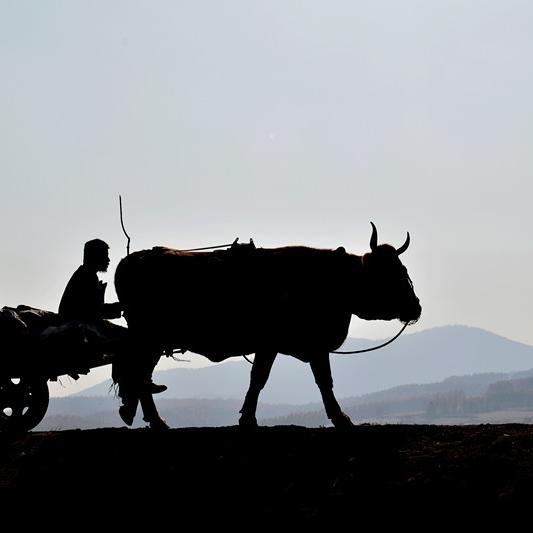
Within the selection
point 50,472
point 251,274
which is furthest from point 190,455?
point 251,274

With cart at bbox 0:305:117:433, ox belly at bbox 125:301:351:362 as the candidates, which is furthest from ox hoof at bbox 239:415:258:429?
cart at bbox 0:305:117:433

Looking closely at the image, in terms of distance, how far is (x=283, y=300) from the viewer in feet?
50.2

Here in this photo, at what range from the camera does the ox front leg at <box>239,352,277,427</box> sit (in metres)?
14.9

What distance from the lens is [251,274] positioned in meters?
15.7

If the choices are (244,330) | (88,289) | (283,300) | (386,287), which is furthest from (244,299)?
(88,289)

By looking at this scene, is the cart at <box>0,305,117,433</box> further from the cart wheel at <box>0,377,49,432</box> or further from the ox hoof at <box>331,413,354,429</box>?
the ox hoof at <box>331,413,354,429</box>

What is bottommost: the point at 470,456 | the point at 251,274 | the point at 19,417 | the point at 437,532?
the point at 437,532

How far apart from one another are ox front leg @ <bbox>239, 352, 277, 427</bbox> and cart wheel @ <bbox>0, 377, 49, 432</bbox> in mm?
4412

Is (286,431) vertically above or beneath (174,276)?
beneath

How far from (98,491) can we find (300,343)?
4259 mm

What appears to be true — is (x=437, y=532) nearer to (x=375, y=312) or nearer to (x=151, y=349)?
(x=375, y=312)

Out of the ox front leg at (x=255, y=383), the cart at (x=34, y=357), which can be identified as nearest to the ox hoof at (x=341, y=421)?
the ox front leg at (x=255, y=383)

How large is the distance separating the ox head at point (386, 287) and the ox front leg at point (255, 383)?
1882mm

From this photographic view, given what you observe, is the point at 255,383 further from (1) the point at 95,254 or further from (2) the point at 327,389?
(1) the point at 95,254
